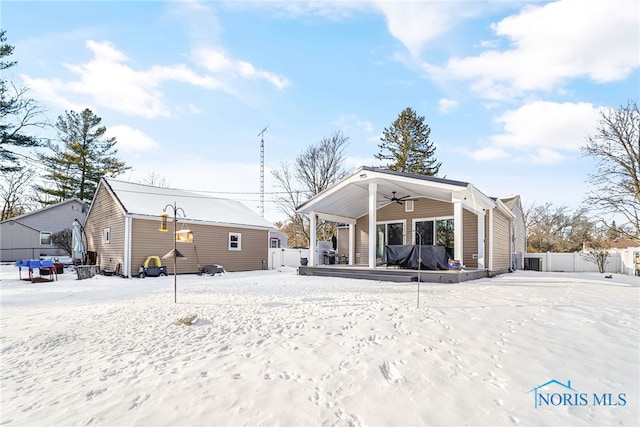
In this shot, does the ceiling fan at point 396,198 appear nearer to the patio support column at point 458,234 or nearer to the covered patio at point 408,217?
the covered patio at point 408,217

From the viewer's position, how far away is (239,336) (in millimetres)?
4395

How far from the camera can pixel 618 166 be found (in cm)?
1548

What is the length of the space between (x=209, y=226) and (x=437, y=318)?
12678 millimetres

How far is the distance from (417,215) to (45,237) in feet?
84.0

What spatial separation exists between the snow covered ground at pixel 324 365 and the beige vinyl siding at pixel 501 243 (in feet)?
23.0

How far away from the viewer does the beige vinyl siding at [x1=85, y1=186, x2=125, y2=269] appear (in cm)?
1395

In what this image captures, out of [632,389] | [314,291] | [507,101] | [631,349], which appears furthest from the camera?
[507,101]

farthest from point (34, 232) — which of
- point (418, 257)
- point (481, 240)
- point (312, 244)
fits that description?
point (481, 240)

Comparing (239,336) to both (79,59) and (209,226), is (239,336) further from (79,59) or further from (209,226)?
(209,226)

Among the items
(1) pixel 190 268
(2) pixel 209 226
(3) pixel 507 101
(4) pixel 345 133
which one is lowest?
(1) pixel 190 268

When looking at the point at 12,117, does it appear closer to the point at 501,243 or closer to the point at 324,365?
the point at 324,365

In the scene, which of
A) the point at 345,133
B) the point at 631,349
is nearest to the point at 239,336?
the point at 631,349

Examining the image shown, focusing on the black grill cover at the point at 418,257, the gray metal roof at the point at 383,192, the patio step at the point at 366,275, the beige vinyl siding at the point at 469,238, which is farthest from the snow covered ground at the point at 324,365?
the beige vinyl siding at the point at 469,238

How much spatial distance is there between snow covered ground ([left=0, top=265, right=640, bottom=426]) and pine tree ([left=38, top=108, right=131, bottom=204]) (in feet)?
84.0
